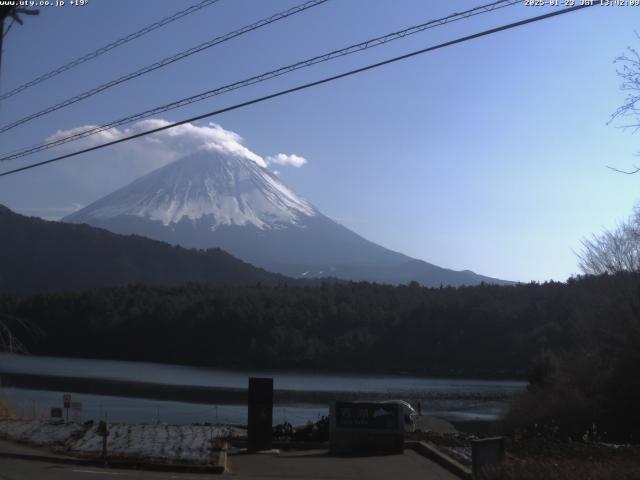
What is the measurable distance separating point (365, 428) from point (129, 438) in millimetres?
5790

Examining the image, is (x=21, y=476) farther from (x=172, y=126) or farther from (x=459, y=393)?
(x=459, y=393)

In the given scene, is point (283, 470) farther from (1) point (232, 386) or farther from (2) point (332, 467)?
(1) point (232, 386)

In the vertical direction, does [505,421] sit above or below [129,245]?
below

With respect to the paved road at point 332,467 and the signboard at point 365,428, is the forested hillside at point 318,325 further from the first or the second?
the paved road at point 332,467

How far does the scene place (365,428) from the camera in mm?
19609

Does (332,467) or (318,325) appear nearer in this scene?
(332,467)

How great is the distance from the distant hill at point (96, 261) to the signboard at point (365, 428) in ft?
472

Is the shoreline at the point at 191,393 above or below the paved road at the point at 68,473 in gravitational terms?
above

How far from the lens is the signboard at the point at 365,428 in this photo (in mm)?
19391

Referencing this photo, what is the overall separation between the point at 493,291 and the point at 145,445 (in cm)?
8674

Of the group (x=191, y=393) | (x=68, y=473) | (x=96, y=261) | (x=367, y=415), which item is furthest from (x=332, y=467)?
(x=96, y=261)

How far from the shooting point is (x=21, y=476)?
14.2 meters

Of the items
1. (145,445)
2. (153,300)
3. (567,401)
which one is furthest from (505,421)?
(153,300)

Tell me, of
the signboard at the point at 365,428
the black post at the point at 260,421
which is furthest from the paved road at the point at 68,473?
the signboard at the point at 365,428
